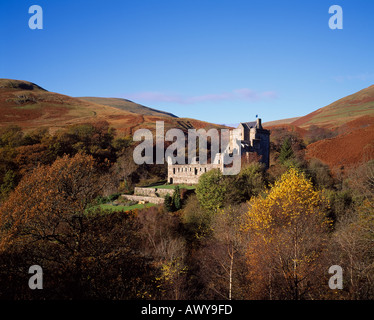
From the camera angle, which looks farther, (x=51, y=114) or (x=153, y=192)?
(x=51, y=114)

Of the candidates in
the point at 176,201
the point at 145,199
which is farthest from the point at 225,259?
the point at 145,199

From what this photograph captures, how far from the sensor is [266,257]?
1374 centimetres

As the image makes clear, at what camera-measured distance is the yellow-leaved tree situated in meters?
12.2

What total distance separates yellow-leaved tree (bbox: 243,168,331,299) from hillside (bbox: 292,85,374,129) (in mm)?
74360

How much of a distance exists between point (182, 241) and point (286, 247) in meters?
12.1

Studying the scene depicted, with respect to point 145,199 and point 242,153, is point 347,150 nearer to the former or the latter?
point 242,153

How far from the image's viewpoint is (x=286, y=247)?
45.8ft

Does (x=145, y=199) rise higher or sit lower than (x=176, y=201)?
lower

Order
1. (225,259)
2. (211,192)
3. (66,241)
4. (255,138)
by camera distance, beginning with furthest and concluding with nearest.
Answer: (255,138) < (211,192) < (225,259) < (66,241)

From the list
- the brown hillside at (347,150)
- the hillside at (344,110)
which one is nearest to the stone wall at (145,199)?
the brown hillside at (347,150)

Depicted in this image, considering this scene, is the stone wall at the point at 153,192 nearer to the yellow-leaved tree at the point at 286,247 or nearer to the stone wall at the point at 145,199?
the stone wall at the point at 145,199

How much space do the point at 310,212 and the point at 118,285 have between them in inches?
545

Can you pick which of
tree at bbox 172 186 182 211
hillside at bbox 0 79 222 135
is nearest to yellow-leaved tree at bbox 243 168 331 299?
tree at bbox 172 186 182 211
